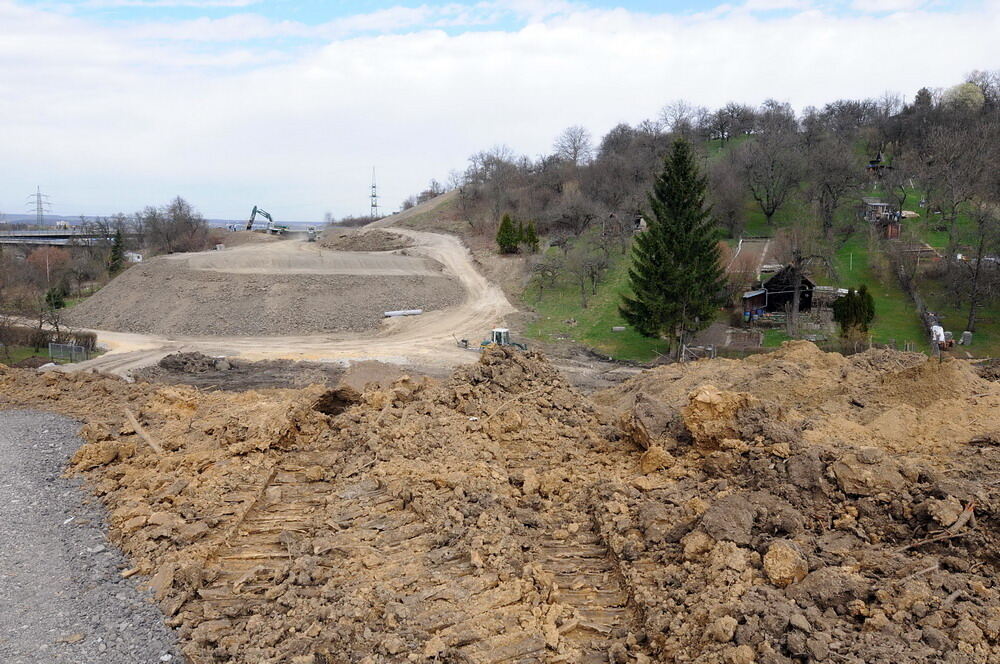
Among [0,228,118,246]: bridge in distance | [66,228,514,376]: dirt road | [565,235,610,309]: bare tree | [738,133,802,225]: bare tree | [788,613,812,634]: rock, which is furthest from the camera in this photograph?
[0,228,118,246]: bridge in distance

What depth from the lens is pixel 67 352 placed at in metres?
29.9

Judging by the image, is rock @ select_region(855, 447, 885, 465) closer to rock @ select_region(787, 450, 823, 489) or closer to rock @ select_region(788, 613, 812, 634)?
rock @ select_region(787, 450, 823, 489)

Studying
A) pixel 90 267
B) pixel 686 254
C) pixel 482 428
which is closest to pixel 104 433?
pixel 482 428

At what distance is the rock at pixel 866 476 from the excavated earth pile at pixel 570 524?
23 mm

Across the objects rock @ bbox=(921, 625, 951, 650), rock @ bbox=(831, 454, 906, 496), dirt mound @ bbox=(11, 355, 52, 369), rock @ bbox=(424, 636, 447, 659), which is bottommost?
dirt mound @ bbox=(11, 355, 52, 369)

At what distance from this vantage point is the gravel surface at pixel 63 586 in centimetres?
640

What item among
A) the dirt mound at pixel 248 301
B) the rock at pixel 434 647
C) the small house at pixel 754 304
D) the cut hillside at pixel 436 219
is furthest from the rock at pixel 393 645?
the cut hillside at pixel 436 219

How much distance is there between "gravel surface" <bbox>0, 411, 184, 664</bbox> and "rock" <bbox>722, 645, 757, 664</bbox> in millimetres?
5148

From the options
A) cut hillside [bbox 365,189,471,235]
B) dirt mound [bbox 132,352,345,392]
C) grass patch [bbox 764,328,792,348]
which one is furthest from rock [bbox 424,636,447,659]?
cut hillside [bbox 365,189,471,235]

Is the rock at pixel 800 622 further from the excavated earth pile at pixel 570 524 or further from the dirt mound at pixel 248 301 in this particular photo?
the dirt mound at pixel 248 301

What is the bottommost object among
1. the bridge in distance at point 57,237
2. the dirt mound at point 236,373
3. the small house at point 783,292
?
the dirt mound at point 236,373

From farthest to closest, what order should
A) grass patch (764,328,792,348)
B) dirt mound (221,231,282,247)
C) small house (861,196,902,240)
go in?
dirt mound (221,231,282,247) < small house (861,196,902,240) < grass patch (764,328,792,348)

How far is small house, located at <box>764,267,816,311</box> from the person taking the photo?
3039 centimetres

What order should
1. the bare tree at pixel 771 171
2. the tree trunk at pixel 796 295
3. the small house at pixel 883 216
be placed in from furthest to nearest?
the bare tree at pixel 771 171, the small house at pixel 883 216, the tree trunk at pixel 796 295
